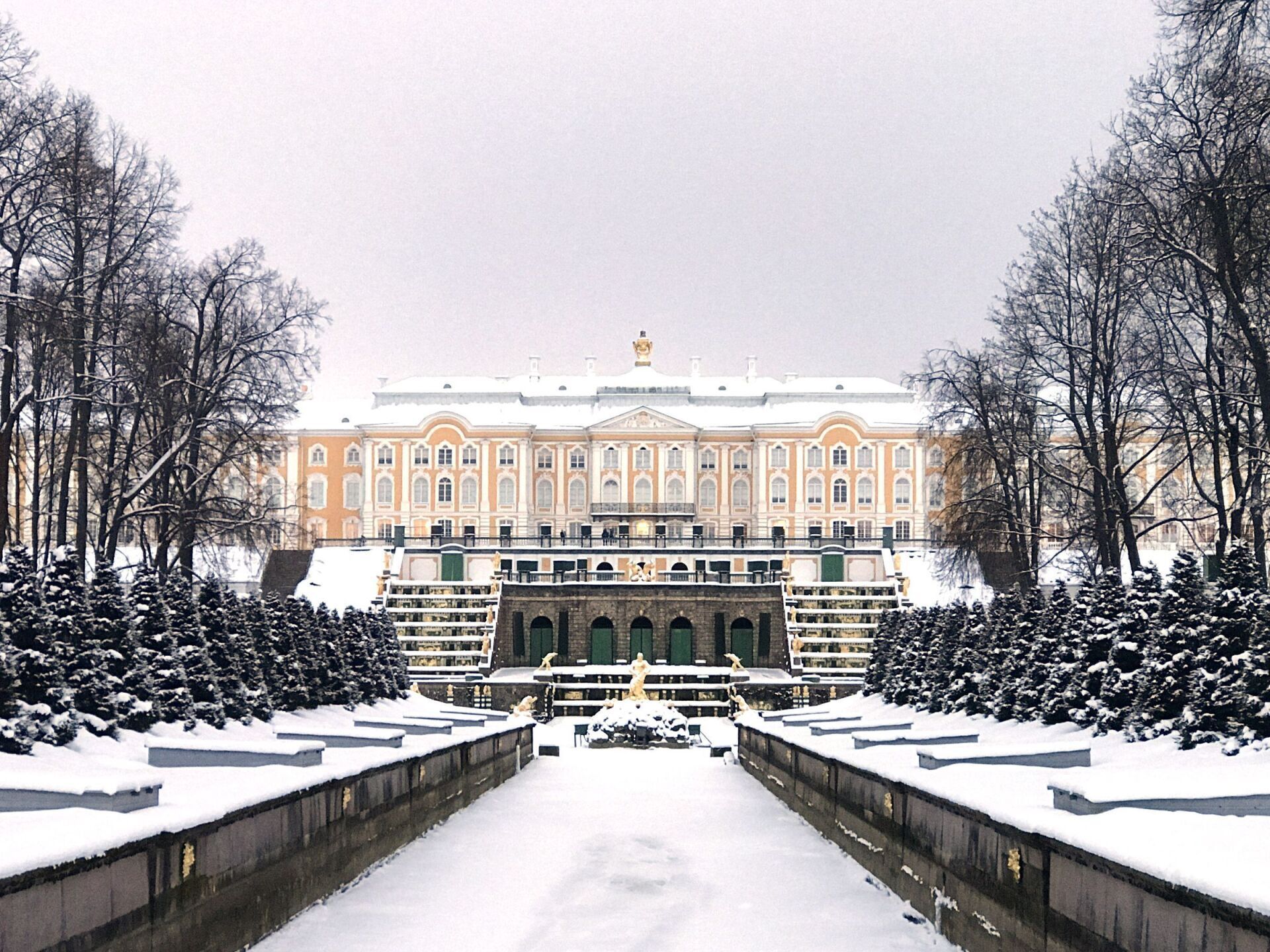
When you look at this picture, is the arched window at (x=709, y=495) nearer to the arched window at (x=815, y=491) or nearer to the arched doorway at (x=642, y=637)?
the arched window at (x=815, y=491)

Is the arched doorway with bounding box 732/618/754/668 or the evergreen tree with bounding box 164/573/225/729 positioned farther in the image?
the arched doorway with bounding box 732/618/754/668

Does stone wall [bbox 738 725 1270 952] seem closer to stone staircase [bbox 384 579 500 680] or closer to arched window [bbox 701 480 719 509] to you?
stone staircase [bbox 384 579 500 680]

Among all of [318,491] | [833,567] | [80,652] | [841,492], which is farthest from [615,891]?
[318,491]

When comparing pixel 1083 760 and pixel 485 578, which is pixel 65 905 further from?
pixel 485 578

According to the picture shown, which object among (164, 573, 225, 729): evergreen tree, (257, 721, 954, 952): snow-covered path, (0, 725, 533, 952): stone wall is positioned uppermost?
(164, 573, 225, 729): evergreen tree

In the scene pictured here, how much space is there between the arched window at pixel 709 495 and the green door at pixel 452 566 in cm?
2613

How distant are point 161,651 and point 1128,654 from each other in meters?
12.1

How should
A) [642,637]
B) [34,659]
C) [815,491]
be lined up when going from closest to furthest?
[34,659], [642,637], [815,491]

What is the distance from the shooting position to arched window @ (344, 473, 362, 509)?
9600 cm

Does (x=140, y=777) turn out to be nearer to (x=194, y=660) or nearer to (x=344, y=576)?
(x=194, y=660)

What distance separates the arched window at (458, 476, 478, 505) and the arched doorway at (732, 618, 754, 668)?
3360 centimetres

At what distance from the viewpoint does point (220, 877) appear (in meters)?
9.09

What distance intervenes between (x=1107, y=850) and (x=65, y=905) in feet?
15.7

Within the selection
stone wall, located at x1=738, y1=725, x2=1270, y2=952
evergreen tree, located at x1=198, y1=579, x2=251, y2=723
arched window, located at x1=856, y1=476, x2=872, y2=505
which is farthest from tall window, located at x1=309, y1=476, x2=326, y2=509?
stone wall, located at x1=738, y1=725, x2=1270, y2=952
